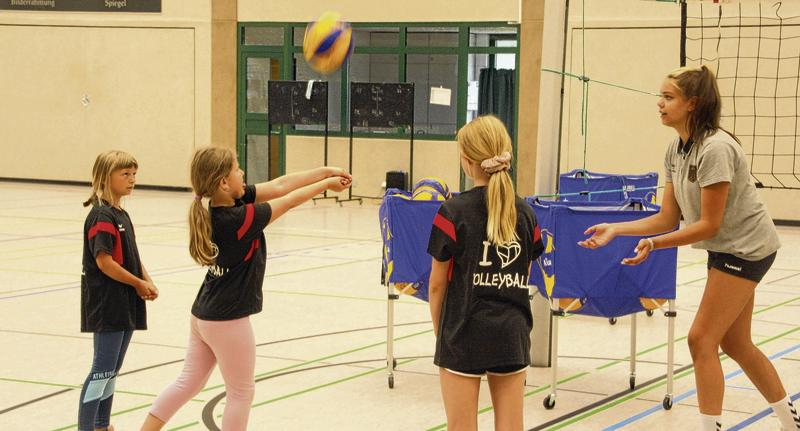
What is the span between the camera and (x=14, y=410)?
202 inches

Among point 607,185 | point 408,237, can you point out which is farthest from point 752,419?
point 607,185

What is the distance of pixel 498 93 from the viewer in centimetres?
1800

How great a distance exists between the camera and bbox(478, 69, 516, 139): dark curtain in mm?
17859

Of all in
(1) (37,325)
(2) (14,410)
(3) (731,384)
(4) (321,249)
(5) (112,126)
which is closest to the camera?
(2) (14,410)

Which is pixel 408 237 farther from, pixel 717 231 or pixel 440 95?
pixel 440 95

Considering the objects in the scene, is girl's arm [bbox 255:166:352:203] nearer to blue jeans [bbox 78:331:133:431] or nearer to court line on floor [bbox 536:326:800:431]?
blue jeans [bbox 78:331:133:431]

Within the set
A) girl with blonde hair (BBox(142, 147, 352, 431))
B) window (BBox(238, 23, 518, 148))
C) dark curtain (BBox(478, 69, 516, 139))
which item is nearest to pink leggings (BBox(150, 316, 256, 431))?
girl with blonde hair (BBox(142, 147, 352, 431))

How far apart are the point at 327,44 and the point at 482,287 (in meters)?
5.13

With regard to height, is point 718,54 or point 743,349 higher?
point 718,54

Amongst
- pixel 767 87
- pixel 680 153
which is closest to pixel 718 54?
pixel 767 87

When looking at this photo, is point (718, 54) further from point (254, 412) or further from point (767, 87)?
point (254, 412)

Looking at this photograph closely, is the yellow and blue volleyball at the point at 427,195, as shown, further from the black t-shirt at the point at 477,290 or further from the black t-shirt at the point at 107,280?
the black t-shirt at the point at 477,290

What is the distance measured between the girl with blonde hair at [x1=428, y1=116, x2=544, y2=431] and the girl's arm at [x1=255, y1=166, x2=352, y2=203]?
3.24ft

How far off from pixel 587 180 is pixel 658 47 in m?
8.18
